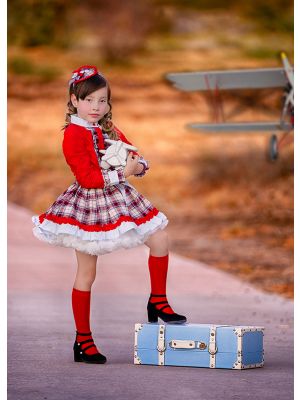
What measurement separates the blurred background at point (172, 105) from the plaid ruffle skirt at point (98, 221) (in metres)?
10.3

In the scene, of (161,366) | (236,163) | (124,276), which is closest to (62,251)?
(124,276)

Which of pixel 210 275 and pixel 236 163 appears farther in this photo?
pixel 236 163

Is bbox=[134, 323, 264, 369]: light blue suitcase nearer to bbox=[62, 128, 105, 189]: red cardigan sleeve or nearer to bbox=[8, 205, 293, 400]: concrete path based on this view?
bbox=[8, 205, 293, 400]: concrete path

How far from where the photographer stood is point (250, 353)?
4.25 metres

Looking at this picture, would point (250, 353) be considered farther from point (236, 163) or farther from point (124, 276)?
point (236, 163)

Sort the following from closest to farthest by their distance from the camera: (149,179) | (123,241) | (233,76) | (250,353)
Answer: (123,241) → (250,353) → (233,76) → (149,179)

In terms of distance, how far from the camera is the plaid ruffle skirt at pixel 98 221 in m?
3.99

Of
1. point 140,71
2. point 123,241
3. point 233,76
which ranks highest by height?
point 140,71

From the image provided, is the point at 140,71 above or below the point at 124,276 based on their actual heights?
above

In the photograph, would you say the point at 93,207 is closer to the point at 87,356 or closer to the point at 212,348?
the point at 87,356

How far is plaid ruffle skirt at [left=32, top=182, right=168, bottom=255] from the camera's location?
3.99 metres

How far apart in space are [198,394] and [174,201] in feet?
36.4

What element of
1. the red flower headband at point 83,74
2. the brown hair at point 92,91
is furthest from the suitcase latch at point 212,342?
the red flower headband at point 83,74

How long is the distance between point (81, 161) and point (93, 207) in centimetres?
19
